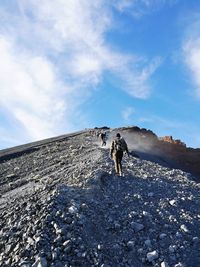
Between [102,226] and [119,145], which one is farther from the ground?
[119,145]

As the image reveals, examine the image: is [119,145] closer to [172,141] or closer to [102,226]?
[102,226]

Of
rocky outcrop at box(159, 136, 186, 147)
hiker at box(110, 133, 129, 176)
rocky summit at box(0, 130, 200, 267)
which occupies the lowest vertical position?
rocky summit at box(0, 130, 200, 267)

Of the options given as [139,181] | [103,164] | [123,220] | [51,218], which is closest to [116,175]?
[139,181]

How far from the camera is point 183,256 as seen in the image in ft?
46.2

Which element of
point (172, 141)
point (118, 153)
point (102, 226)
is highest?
point (172, 141)

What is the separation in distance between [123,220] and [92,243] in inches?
92.1

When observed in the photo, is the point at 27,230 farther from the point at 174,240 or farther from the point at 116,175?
the point at 116,175

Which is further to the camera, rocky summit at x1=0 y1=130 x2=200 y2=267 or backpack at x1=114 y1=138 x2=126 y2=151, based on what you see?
backpack at x1=114 y1=138 x2=126 y2=151

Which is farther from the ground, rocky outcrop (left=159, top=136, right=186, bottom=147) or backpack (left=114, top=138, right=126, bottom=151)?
rocky outcrop (left=159, top=136, right=186, bottom=147)

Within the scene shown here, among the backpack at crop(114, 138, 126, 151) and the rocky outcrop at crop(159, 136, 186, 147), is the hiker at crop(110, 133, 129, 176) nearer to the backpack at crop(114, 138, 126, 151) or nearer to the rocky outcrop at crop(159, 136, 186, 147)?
the backpack at crop(114, 138, 126, 151)

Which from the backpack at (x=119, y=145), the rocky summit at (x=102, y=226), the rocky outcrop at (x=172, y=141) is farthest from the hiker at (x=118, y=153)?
the rocky outcrop at (x=172, y=141)

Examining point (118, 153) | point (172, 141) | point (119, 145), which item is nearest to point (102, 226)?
point (118, 153)

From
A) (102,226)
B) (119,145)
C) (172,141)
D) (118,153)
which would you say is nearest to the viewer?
(102,226)

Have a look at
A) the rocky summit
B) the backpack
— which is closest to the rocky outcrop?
the backpack
